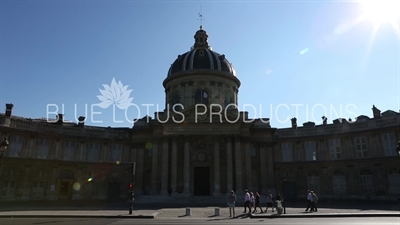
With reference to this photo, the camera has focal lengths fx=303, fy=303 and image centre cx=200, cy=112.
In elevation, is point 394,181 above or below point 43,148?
below

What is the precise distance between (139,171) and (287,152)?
66.4ft

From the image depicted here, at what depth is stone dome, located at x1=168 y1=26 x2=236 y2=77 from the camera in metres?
45.1

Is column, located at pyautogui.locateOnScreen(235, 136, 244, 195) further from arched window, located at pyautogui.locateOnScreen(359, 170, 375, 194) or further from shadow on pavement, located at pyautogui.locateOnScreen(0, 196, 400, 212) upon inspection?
arched window, located at pyautogui.locateOnScreen(359, 170, 375, 194)

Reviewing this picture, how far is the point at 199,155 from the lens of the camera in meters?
37.0

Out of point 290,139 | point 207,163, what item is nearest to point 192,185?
point 207,163

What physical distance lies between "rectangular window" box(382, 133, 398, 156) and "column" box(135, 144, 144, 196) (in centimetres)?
2947

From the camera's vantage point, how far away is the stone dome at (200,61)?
45.1 metres

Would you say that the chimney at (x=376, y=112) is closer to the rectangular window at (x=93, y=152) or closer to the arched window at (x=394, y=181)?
the arched window at (x=394, y=181)

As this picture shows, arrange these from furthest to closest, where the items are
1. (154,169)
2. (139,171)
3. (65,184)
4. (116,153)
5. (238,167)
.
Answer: (116,153), (139,171), (65,184), (154,169), (238,167)

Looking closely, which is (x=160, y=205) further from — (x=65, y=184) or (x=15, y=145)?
(x=15, y=145)

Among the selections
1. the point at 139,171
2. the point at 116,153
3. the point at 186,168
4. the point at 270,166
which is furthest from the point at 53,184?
the point at 270,166

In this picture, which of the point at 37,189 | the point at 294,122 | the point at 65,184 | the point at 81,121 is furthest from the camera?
the point at 294,122

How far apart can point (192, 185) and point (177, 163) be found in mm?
3170

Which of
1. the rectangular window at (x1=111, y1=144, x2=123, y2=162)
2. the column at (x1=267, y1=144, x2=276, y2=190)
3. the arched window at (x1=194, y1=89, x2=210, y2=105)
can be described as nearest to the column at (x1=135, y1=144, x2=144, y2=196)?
the rectangular window at (x1=111, y1=144, x2=123, y2=162)
